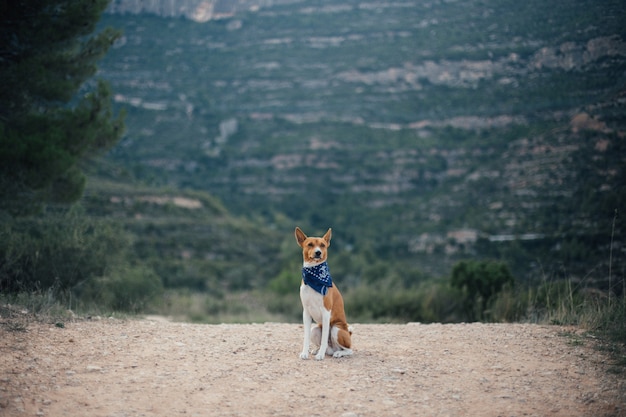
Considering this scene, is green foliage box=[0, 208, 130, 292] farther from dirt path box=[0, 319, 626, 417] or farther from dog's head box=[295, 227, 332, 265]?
dog's head box=[295, 227, 332, 265]

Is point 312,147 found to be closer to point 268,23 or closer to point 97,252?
point 268,23

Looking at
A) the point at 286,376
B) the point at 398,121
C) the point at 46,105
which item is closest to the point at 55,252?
the point at 46,105

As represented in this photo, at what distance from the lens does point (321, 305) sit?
20.2 ft

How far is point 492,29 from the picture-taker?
4047 centimetres

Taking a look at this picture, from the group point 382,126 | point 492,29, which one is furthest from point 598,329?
point 382,126

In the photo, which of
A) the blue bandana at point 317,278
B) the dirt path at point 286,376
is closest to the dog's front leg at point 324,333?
the dirt path at point 286,376

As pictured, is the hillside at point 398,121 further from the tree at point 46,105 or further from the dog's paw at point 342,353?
the tree at point 46,105

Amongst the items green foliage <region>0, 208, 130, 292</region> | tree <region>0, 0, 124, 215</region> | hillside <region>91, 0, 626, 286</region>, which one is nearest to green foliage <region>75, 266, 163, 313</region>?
green foliage <region>0, 208, 130, 292</region>

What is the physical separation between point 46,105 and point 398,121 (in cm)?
4575

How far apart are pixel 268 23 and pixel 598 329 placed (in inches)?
3104

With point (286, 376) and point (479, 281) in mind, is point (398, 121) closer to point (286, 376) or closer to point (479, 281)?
point (479, 281)

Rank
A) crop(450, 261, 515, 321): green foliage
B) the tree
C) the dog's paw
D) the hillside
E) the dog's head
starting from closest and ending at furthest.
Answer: the dog's head → the dog's paw → the tree → crop(450, 261, 515, 321): green foliage → the hillside

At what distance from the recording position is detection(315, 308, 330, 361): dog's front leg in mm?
6172

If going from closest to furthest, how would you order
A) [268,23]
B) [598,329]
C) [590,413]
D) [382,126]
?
[590,413] → [598,329] → [382,126] → [268,23]
